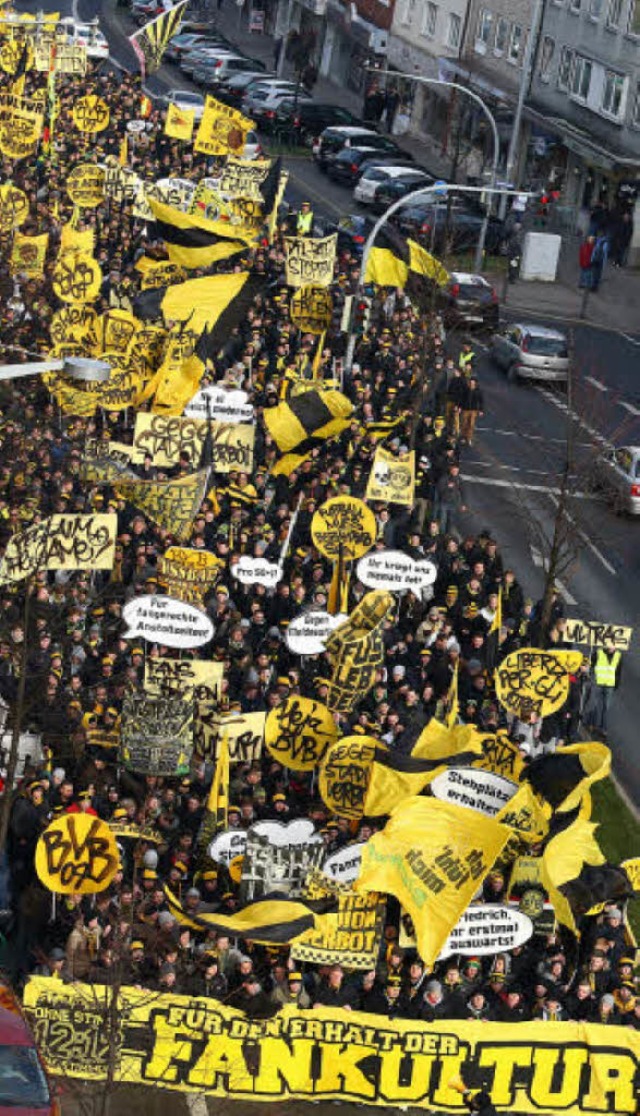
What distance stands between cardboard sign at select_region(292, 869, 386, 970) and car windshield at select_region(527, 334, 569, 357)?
28277 millimetres

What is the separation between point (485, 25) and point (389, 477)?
46.7 m

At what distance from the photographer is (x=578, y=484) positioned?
117 ft

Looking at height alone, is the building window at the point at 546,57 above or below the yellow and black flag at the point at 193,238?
above

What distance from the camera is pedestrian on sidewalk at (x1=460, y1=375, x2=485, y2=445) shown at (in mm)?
41438

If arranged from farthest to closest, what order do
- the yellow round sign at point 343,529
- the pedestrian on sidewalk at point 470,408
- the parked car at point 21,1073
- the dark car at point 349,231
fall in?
the dark car at point 349,231 → the pedestrian on sidewalk at point 470,408 → the yellow round sign at point 343,529 → the parked car at point 21,1073

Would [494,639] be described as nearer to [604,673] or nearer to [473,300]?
[604,673]

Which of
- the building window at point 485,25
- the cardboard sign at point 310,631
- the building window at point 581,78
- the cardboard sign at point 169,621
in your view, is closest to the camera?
the cardboard sign at point 169,621

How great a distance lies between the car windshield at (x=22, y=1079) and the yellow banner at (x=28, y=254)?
23.4 m

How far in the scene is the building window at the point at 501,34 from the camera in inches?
2940

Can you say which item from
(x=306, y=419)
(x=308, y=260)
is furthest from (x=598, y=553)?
(x=306, y=419)

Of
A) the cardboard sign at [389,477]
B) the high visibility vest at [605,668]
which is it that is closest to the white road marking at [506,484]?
the cardboard sign at [389,477]

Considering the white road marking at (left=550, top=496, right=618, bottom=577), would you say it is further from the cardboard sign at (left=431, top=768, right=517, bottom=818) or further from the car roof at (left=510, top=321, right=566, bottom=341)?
the cardboard sign at (left=431, top=768, right=517, bottom=818)

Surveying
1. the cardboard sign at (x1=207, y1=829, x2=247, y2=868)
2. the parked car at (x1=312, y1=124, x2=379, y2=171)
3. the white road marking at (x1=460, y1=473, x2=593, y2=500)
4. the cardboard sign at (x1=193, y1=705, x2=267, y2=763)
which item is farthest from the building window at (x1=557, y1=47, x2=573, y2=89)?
the cardboard sign at (x1=207, y1=829, x2=247, y2=868)

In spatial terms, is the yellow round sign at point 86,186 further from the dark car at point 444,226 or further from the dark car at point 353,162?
the dark car at point 353,162
